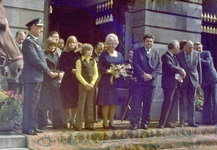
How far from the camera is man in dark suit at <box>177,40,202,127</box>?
25.3ft

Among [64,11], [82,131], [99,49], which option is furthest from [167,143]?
[64,11]

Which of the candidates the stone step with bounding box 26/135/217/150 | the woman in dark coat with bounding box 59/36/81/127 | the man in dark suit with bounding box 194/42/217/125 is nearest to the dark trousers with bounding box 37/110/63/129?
the woman in dark coat with bounding box 59/36/81/127

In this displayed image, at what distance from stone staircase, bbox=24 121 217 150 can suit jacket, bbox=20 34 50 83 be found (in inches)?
41.8

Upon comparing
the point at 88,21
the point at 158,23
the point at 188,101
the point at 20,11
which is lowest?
the point at 188,101

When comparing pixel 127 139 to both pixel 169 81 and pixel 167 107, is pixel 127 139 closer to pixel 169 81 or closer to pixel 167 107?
pixel 167 107

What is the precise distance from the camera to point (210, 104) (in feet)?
27.9

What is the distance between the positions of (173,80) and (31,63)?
3.36 m

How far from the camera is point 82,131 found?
20.2ft

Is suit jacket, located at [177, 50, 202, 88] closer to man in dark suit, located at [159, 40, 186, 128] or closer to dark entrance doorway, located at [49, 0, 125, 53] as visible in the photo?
man in dark suit, located at [159, 40, 186, 128]

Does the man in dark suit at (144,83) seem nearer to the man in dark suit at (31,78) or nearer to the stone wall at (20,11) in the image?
the man in dark suit at (31,78)

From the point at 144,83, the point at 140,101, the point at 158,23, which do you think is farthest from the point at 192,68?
the point at 158,23

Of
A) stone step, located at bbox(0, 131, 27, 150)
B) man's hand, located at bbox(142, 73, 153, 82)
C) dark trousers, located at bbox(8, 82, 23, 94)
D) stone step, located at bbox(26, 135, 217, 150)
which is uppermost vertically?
man's hand, located at bbox(142, 73, 153, 82)

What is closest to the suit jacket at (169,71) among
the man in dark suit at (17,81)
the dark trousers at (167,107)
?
the dark trousers at (167,107)

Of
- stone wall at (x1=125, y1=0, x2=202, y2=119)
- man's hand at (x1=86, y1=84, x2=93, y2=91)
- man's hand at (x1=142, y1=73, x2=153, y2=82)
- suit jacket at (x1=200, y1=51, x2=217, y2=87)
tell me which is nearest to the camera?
man's hand at (x1=86, y1=84, x2=93, y2=91)
